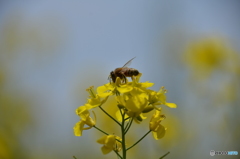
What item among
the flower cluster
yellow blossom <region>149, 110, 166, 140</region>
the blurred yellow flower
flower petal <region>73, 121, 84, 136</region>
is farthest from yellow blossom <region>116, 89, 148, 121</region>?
the blurred yellow flower

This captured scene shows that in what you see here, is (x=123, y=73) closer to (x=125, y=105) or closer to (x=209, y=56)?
(x=125, y=105)

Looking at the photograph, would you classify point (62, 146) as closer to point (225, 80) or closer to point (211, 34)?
point (225, 80)

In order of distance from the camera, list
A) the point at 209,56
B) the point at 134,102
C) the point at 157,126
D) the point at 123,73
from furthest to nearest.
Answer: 1. the point at 209,56
2. the point at 123,73
3. the point at 157,126
4. the point at 134,102

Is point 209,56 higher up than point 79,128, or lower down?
lower down

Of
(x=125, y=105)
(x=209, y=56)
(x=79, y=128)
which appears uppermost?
(x=125, y=105)

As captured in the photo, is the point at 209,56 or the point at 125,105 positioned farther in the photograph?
the point at 209,56

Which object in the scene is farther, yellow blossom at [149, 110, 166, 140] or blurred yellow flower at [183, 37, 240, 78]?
blurred yellow flower at [183, 37, 240, 78]

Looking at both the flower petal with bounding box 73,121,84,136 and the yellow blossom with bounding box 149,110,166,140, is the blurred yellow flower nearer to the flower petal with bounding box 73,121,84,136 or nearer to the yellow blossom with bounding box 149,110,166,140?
the yellow blossom with bounding box 149,110,166,140

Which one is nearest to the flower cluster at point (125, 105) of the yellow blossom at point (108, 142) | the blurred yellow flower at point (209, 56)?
the yellow blossom at point (108, 142)

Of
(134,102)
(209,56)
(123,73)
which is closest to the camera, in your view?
(134,102)

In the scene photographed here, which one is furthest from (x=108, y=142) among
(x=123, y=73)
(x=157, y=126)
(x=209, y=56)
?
(x=209, y=56)

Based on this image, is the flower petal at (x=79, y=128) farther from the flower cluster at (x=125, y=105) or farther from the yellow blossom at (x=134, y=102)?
the yellow blossom at (x=134, y=102)
